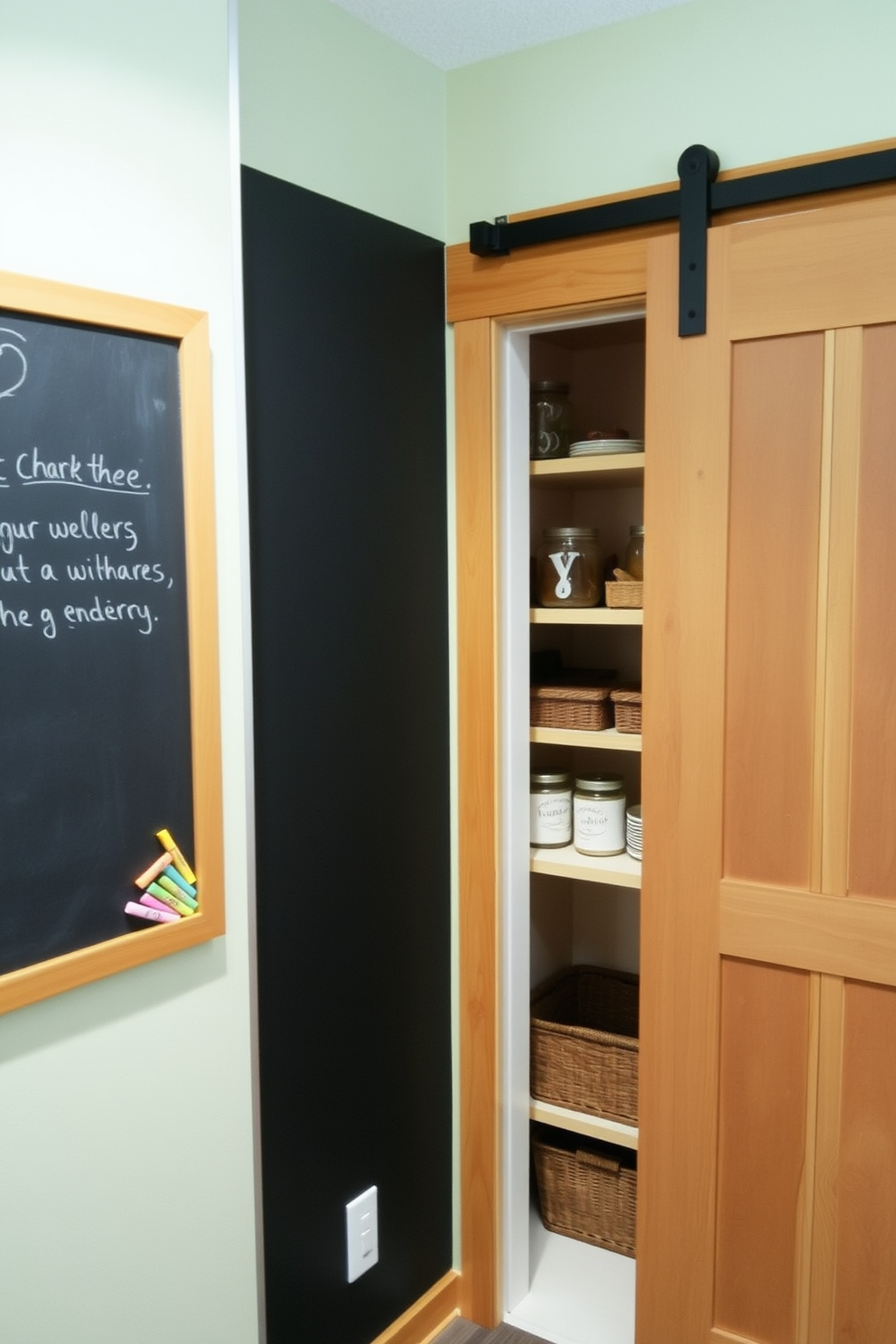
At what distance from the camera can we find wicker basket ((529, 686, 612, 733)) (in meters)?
2.12

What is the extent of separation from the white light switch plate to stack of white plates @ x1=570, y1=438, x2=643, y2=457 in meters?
1.41

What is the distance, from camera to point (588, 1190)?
2.36 metres

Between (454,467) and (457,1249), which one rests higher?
(454,467)

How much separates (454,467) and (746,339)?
1.96 feet

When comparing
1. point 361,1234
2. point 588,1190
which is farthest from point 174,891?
point 588,1190

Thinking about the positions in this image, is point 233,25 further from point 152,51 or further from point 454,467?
point 454,467

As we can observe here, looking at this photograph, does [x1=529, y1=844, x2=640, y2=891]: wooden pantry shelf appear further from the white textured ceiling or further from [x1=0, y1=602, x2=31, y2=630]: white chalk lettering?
the white textured ceiling

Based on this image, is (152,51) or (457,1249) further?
(457,1249)

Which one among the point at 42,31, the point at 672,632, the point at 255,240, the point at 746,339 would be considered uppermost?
the point at 42,31

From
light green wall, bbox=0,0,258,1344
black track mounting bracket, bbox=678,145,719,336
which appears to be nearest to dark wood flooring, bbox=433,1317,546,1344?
light green wall, bbox=0,0,258,1344

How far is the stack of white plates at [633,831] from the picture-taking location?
2.08 m

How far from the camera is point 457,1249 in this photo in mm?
2182

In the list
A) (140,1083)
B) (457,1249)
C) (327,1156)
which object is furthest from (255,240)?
(457,1249)

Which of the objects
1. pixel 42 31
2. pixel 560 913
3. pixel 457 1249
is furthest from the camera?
pixel 560 913
